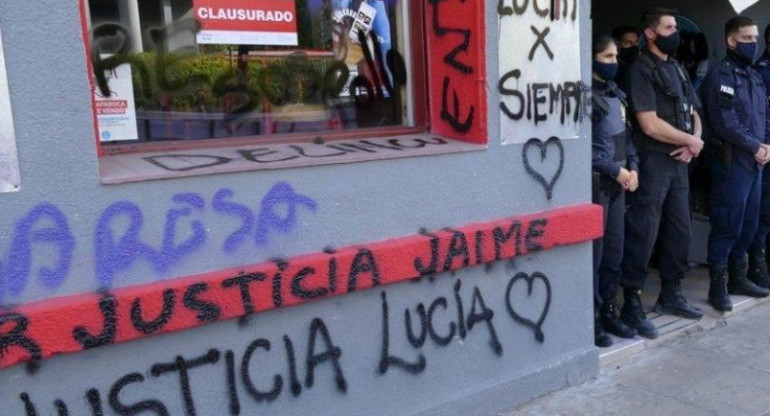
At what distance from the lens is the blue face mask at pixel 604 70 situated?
420 centimetres

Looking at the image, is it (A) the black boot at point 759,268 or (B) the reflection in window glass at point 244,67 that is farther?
(A) the black boot at point 759,268

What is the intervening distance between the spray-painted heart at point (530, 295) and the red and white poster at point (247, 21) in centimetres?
166

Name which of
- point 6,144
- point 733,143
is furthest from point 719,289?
point 6,144

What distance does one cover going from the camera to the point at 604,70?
13.8 ft

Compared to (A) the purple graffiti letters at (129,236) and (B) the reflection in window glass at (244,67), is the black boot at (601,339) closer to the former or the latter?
(B) the reflection in window glass at (244,67)

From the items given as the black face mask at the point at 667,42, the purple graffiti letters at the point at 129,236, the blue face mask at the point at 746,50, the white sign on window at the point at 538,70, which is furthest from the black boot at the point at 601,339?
the purple graffiti letters at the point at 129,236

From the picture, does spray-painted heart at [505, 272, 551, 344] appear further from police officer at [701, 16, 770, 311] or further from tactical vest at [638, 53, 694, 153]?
police officer at [701, 16, 770, 311]

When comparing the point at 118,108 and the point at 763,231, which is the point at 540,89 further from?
the point at 763,231

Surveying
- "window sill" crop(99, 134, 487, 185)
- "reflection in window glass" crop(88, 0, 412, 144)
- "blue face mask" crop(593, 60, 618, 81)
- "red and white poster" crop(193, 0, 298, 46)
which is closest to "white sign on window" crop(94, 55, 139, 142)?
"reflection in window glass" crop(88, 0, 412, 144)

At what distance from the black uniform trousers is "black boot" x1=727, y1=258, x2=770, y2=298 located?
920mm

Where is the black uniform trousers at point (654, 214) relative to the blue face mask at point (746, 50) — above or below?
below

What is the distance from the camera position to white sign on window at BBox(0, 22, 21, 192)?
7.47ft

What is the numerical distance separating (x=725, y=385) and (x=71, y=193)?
3562mm

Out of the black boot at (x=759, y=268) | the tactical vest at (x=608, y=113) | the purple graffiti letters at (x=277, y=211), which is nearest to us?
the purple graffiti letters at (x=277, y=211)
